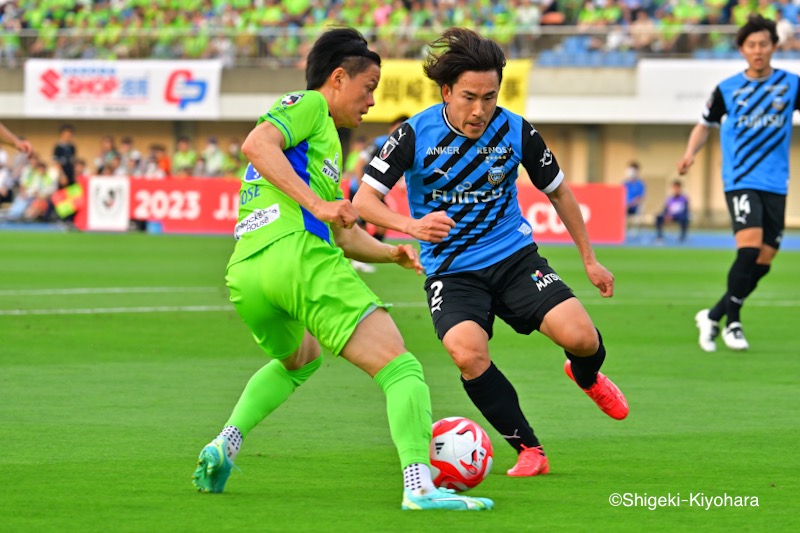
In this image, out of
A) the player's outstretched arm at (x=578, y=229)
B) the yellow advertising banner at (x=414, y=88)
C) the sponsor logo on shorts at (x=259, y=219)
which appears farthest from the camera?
the yellow advertising banner at (x=414, y=88)

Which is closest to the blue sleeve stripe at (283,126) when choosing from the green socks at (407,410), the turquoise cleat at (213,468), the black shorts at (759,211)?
the green socks at (407,410)

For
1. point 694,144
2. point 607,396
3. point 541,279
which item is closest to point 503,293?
point 541,279

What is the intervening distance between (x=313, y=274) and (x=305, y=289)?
0.24 feet

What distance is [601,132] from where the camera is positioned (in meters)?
40.8

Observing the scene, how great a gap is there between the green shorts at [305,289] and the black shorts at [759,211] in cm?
643

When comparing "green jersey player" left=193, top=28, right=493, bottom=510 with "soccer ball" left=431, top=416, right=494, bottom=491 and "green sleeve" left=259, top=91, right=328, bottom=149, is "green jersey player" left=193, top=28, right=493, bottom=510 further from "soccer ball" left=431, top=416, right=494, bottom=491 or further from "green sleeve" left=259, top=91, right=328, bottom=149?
"soccer ball" left=431, top=416, right=494, bottom=491

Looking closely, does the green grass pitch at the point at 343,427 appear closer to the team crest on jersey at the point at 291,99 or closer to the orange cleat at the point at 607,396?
the orange cleat at the point at 607,396

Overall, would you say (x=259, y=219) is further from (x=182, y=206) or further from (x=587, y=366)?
(x=182, y=206)

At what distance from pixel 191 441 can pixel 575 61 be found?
31.0 meters

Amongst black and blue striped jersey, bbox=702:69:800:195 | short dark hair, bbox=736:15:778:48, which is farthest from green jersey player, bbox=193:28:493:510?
black and blue striped jersey, bbox=702:69:800:195

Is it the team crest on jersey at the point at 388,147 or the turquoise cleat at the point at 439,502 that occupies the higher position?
the team crest on jersey at the point at 388,147

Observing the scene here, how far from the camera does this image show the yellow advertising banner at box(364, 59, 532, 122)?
3562 cm

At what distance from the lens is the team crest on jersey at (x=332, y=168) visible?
20.1 ft

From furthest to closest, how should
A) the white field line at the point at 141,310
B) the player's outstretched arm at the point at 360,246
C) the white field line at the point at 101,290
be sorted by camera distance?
the white field line at the point at 101,290 → the white field line at the point at 141,310 → the player's outstretched arm at the point at 360,246
